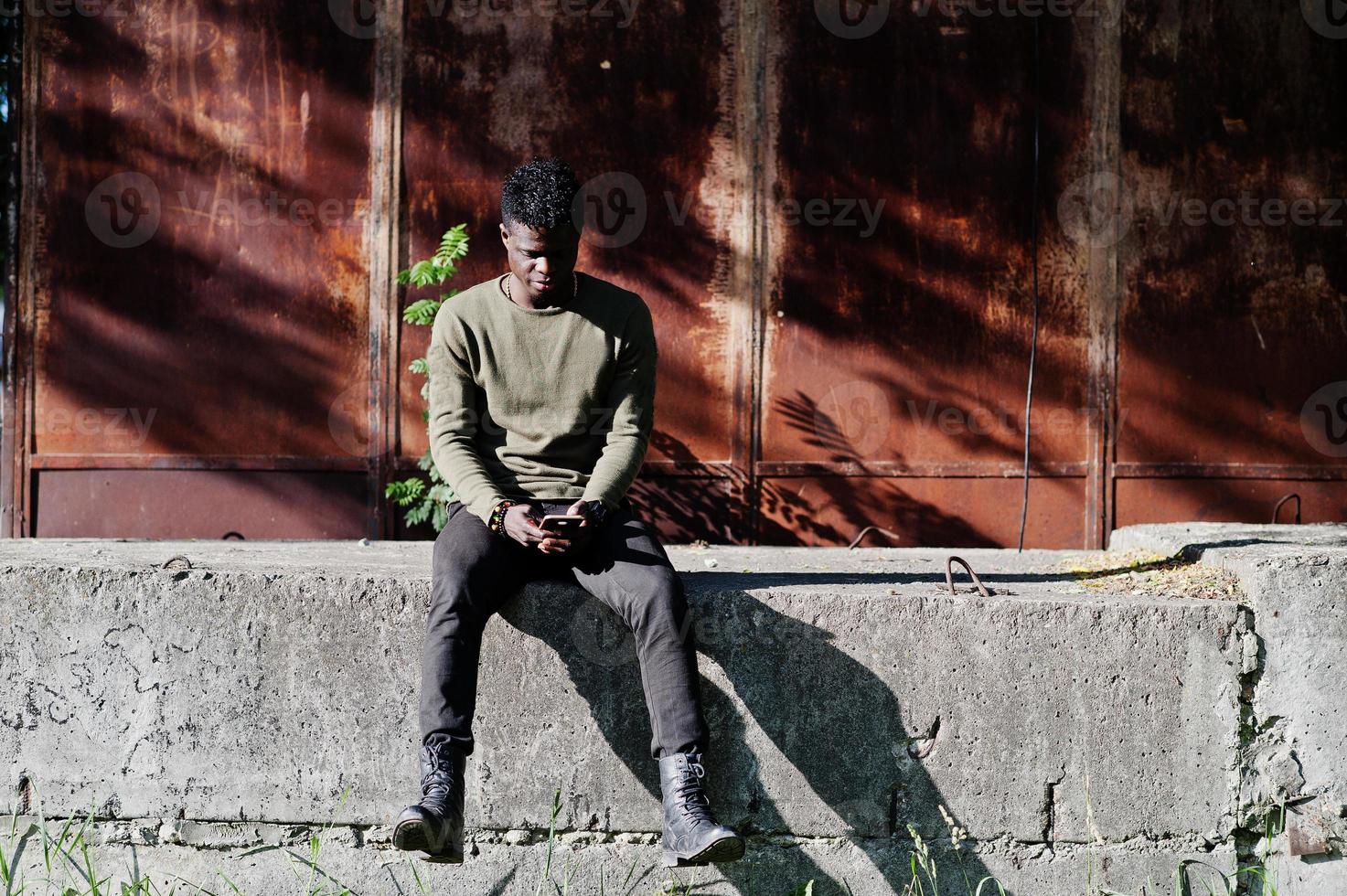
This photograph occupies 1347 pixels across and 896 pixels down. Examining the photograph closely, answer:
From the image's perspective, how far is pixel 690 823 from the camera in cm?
249

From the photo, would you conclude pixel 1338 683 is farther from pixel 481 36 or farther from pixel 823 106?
pixel 481 36

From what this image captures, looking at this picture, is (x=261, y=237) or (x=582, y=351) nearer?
(x=582, y=351)

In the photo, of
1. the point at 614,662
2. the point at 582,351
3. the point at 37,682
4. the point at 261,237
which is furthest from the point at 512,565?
the point at 261,237

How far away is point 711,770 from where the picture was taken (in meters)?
2.95

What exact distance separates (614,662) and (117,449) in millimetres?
3192

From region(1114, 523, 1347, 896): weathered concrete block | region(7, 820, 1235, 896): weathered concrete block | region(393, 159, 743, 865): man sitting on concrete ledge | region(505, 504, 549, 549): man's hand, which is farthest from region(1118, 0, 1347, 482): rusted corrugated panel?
region(505, 504, 549, 549): man's hand

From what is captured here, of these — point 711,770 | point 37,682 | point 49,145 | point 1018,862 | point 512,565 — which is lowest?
point 1018,862

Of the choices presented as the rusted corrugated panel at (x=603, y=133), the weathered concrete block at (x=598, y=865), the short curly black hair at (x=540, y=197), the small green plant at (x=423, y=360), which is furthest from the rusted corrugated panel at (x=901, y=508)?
the short curly black hair at (x=540, y=197)

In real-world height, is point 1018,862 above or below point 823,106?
below

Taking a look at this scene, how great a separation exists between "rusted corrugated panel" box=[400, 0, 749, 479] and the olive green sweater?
6.43 ft

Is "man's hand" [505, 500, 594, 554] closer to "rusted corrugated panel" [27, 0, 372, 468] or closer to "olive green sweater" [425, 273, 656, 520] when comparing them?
"olive green sweater" [425, 273, 656, 520]

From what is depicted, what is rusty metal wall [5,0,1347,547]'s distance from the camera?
4883mm

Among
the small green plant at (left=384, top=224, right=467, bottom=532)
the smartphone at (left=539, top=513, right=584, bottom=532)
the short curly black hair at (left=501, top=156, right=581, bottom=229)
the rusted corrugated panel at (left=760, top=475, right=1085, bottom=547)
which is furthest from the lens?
the rusted corrugated panel at (left=760, top=475, right=1085, bottom=547)

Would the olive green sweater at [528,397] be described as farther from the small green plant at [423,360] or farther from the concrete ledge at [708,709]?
the small green plant at [423,360]
